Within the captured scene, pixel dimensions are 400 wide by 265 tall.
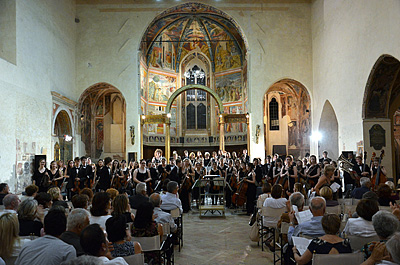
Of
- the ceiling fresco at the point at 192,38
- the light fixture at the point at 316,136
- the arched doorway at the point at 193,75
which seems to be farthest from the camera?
the arched doorway at the point at 193,75

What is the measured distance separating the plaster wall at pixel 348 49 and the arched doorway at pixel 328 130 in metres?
0.33

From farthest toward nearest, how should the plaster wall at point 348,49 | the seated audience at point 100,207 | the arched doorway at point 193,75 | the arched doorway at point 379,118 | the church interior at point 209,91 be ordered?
1. the arched doorway at point 193,75
2. the arched doorway at point 379,118
3. the church interior at point 209,91
4. the plaster wall at point 348,49
5. the seated audience at point 100,207

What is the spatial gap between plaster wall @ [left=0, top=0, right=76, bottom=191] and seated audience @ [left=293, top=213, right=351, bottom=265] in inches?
431

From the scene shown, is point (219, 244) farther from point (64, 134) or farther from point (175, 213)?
point (64, 134)

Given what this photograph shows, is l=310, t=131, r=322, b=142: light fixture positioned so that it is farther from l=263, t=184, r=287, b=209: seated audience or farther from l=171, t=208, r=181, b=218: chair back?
l=171, t=208, r=181, b=218: chair back

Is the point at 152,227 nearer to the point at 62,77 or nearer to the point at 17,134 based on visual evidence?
the point at 17,134

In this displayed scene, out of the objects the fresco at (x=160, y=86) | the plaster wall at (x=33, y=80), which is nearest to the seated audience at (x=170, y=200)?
the plaster wall at (x=33, y=80)

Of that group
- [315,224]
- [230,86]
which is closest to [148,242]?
[315,224]

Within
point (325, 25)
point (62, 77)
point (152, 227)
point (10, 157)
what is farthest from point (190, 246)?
point (325, 25)

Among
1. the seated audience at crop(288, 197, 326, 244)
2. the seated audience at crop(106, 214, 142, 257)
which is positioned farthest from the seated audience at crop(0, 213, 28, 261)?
the seated audience at crop(288, 197, 326, 244)

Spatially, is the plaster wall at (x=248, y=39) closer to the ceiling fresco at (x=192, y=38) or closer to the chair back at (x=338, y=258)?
the ceiling fresco at (x=192, y=38)

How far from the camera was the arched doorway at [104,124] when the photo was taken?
21.8 m

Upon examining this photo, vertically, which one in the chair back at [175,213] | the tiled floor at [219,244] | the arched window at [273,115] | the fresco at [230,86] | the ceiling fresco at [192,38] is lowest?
the tiled floor at [219,244]

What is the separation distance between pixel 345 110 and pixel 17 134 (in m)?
12.8
